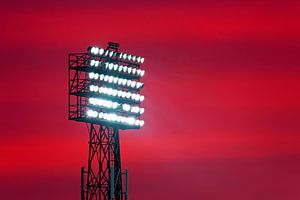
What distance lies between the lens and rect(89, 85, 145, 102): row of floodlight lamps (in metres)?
156

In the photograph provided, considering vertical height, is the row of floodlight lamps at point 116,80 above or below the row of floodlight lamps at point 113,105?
above

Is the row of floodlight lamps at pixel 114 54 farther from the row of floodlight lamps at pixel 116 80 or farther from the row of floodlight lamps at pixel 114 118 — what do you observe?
the row of floodlight lamps at pixel 114 118

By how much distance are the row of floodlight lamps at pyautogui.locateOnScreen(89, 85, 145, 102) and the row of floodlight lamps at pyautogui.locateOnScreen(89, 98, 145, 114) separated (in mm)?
522

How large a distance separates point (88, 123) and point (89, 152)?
6.60 feet

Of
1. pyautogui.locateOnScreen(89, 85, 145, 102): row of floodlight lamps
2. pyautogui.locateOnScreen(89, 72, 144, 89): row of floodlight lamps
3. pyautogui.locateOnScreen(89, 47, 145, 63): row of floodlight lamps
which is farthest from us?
pyautogui.locateOnScreen(89, 72, 144, 89): row of floodlight lamps

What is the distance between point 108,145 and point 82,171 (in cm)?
247

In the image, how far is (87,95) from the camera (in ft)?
511

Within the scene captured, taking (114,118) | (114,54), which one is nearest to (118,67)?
(114,54)

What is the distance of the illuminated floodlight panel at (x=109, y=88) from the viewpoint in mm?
155875

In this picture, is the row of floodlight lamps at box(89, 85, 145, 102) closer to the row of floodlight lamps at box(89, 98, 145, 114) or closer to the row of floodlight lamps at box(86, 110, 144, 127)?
the row of floodlight lamps at box(89, 98, 145, 114)

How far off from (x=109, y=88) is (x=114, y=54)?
2297mm

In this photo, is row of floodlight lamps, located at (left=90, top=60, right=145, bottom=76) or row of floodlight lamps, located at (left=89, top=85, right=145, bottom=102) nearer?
row of floodlight lamps, located at (left=89, top=85, right=145, bottom=102)

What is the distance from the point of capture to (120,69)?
520 ft

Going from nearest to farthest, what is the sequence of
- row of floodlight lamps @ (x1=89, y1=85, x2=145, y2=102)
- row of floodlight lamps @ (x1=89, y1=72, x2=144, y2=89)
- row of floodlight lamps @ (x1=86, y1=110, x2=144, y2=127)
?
row of floodlight lamps @ (x1=86, y1=110, x2=144, y2=127) < row of floodlight lamps @ (x1=89, y1=85, x2=145, y2=102) < row of floodlight lamps @ (x1=89, y1=72, x2=144, y2=89)
